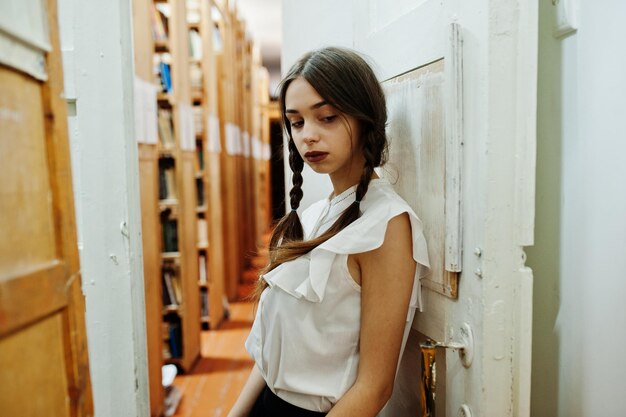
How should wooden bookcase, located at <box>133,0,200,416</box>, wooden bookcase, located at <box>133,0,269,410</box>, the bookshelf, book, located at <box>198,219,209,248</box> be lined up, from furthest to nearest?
book, located at <box>198,219,209,248</box>, the bookshelf, wooden bookcase, located at <box>133,0,200,416</box>, wooden bookcase, located at <box>133,0,269,410</box>

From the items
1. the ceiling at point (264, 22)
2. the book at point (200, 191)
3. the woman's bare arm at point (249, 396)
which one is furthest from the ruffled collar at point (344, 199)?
the ceiling at point (264, 22)

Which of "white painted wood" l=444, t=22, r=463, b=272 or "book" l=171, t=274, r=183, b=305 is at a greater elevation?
"white painted wood" l=444, t=22, r=463, b=272

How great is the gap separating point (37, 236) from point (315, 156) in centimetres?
54

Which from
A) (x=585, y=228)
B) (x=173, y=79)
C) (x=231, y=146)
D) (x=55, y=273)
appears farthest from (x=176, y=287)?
(x=585, y=228)

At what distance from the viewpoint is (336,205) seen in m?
1.08

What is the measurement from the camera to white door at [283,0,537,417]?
0.74m

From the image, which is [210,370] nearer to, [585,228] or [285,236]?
[285,236]

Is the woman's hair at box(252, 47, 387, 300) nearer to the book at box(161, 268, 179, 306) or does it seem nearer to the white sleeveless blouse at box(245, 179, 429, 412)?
the white sleeveless blouse at box(245, 179, 429, 412)

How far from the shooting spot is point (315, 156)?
0.99 m

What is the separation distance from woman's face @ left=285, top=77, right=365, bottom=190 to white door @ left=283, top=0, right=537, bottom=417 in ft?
0.55

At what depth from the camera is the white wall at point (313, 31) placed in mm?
1482

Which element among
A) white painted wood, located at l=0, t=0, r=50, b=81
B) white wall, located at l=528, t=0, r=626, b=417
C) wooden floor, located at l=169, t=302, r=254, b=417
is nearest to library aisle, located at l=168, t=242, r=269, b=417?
wooden floor, located at l=169, t=302, r=254, b=417

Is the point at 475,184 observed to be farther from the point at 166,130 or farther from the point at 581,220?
the point at 166,130

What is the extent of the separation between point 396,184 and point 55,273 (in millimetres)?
787
